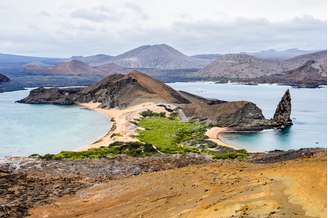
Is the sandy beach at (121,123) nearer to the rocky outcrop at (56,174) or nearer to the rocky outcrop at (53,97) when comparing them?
the rocky outcrop at (53,97)

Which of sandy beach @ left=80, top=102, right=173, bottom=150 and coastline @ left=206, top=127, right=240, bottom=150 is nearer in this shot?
sandy beach @ left=80, top=102, right=173, bottom=150

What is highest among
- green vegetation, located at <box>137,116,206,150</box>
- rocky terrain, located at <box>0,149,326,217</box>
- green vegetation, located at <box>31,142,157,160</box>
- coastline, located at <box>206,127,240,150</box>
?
rocky terrain, located at <box>0,149,326,217</box>

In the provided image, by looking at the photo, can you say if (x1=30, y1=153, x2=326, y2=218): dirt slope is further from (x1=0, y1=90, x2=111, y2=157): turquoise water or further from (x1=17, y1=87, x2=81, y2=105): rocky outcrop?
(x1=17, y1=87, x2=81, y2=105): rocky outcrop

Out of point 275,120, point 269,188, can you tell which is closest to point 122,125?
point 275,120

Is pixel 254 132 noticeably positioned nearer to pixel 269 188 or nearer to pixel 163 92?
pixel 163 92

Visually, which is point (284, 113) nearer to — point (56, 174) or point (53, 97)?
point (56, 174)

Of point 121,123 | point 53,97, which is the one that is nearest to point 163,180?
point 121,123

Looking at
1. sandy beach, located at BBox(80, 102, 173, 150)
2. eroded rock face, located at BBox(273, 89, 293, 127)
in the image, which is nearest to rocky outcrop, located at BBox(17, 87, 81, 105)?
sandy beach, located at BBox(80, 102, 173, 150)
